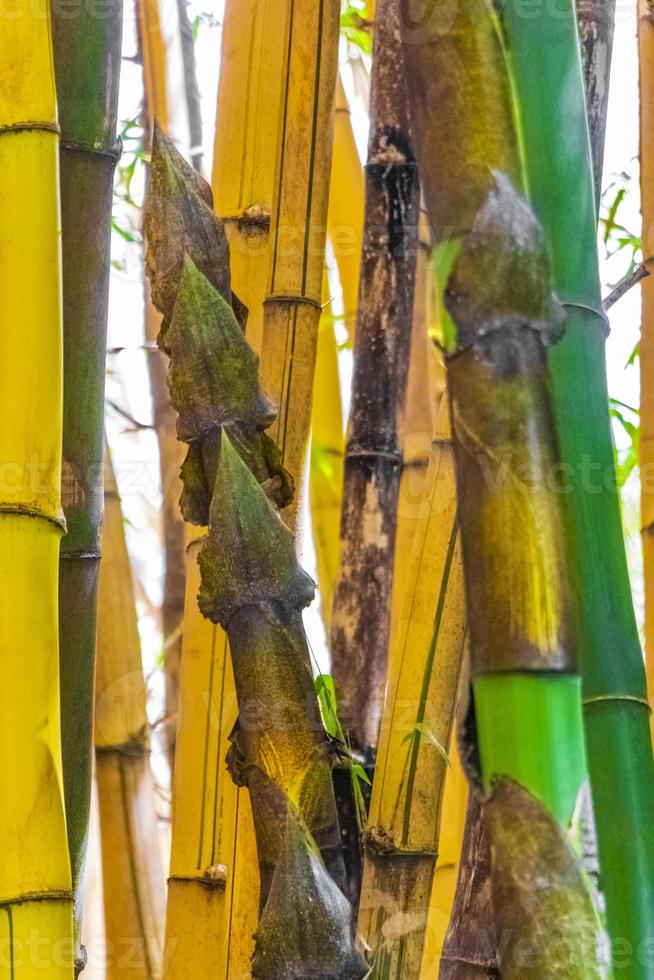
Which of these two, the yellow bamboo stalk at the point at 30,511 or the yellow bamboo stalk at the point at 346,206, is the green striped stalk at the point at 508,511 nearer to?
the yellow bamboo stalk at the point at 30,511

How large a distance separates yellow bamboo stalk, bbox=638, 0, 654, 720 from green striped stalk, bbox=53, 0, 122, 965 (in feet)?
1.29

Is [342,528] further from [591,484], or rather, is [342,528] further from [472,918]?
[591,484]

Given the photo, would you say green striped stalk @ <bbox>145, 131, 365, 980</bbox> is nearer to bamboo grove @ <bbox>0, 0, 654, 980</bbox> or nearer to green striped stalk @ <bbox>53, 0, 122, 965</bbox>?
bamboo grove @ <bbox>0, 0, 654, 980</bbox>

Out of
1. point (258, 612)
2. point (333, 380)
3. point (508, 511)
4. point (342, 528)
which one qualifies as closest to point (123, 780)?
point (342, 528)

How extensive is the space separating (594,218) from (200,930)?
A: 451mm

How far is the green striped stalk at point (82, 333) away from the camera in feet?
1.86

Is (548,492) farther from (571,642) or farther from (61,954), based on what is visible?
(61,954)

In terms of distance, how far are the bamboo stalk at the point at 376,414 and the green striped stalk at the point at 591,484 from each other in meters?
0.39

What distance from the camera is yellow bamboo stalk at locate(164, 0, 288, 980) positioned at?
64 cm

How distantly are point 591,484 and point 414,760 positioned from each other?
0.80 feet

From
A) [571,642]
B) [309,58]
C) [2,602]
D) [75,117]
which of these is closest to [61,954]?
[2,602]

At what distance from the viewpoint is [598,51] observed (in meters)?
0.57

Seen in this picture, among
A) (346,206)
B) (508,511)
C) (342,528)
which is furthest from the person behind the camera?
A: (346,206)

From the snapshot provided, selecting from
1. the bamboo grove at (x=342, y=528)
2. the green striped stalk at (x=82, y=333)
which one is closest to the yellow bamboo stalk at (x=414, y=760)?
the bamboo grove at (x=342, y=528)
